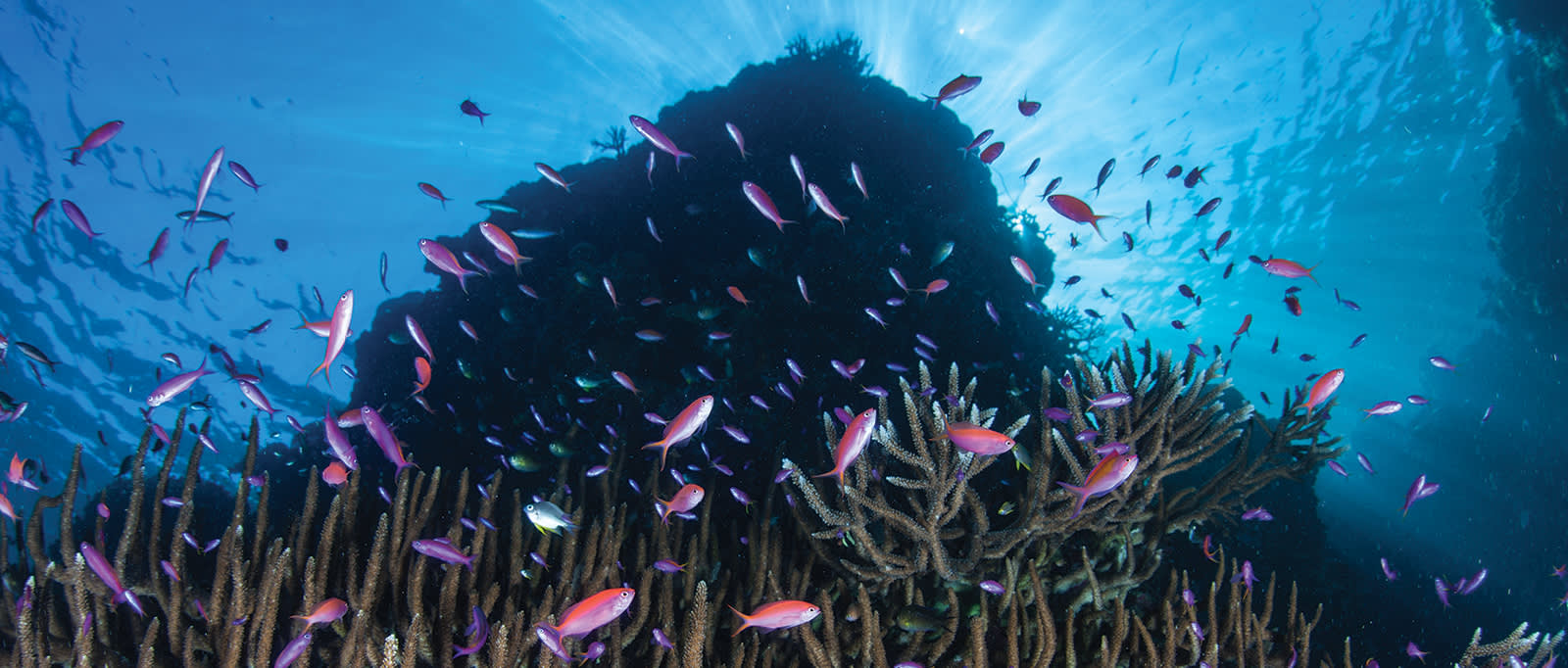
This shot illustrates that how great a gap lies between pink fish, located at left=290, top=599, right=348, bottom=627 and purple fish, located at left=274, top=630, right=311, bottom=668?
75 millimetres

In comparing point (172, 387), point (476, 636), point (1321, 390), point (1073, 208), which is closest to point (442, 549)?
point (476, 636)

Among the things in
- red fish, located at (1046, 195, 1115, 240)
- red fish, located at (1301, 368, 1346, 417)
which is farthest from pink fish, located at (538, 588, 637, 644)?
red fish, located at (1301, 368, 1346, 417)

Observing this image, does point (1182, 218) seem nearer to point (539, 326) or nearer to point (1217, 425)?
point (1217, 425)

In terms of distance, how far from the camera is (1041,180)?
65.7 feet

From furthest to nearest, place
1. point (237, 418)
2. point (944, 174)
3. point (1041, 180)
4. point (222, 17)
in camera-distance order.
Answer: point (237, 418), point (1041, 180), point (222, 17), point (944, 174)

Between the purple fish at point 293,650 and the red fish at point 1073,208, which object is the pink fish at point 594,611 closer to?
the purple fish at point 293,650

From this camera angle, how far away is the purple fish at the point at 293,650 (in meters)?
2.58

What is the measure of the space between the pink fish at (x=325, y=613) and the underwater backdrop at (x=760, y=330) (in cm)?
3

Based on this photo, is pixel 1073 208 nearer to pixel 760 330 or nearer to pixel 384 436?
pixel 760 330

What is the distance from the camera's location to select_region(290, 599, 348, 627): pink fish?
2684 millimetres

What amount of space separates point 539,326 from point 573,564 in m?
6.53

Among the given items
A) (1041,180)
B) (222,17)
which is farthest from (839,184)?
(222,17)

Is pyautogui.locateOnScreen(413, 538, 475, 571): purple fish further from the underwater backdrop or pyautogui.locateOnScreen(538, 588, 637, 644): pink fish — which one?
pyautogui.locateOnScreen(538, 588, 637, 644): pink fish

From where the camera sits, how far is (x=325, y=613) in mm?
2727
